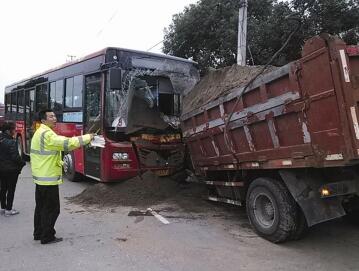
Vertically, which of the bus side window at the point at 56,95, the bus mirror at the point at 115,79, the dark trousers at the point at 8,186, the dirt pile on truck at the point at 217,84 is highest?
the bus side window at the point at 56,95

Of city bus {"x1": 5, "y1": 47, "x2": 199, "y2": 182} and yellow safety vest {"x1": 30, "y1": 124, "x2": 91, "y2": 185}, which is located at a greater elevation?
city bus {"x1": 5, "y1": 47, "x2": 199, "y2": 182}

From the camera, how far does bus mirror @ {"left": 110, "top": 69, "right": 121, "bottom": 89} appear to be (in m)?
8.48

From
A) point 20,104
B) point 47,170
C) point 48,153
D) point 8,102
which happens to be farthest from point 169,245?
point 8,102

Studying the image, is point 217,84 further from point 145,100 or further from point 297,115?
point 297,115

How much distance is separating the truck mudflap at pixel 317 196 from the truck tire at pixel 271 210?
235 mm

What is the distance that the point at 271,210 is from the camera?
598cm

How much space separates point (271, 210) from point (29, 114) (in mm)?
10171

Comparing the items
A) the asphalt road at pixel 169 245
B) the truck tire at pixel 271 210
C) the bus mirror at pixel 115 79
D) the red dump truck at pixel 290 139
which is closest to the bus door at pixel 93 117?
the bus mirror at pixel 115 79

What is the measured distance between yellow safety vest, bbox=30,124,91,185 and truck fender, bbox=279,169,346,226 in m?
A: 2.69

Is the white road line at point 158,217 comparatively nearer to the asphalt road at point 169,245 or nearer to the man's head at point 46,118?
the asphalt road at point 169,245

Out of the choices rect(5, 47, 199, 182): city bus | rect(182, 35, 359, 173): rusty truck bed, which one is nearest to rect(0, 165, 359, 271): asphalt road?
rect(182, 35, 359, 173): rusty truck bed

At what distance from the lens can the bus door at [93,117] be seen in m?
9.23

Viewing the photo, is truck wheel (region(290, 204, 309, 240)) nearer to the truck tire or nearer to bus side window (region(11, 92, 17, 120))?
the truck tire

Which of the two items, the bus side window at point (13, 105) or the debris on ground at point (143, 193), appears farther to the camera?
the bus side window at point (13, 105)
